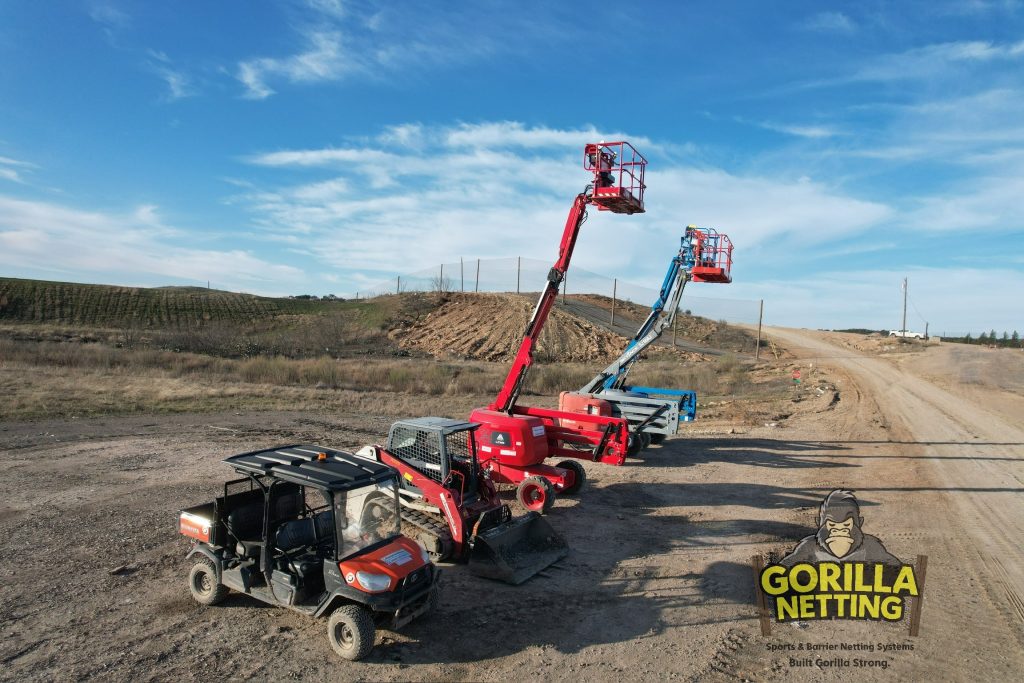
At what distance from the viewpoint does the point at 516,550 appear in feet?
26.4

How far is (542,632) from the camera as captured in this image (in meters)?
6.50

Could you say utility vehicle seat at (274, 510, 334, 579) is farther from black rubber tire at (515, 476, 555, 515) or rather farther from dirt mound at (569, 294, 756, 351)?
dirt mound at (569, 294, 756, 351)

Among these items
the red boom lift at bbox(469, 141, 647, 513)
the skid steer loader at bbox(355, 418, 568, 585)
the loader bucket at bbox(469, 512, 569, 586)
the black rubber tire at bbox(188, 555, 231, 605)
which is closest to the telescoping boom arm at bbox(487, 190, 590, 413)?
the red boom lift at bbox(469, 141, 647, 513)

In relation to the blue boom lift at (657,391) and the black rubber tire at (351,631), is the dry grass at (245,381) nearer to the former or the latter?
the blue boom lift at (657,391)

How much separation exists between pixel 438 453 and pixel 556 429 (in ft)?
13.3

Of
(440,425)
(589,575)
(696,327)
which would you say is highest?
(696,327)

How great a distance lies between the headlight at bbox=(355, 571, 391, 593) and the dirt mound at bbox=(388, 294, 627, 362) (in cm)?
3355

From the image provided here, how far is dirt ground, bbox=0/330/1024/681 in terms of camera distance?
5914 millimetres

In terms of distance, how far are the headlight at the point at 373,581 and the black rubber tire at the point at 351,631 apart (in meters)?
0.32

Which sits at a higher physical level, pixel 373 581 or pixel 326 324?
pixel 326 324

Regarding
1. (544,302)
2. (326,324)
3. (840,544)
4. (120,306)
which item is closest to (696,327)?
(326,324)

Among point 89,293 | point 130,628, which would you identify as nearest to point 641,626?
point 130,628

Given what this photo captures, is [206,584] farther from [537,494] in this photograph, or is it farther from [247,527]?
[537,494]

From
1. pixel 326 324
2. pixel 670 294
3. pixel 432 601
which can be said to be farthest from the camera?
pixel 326 324
